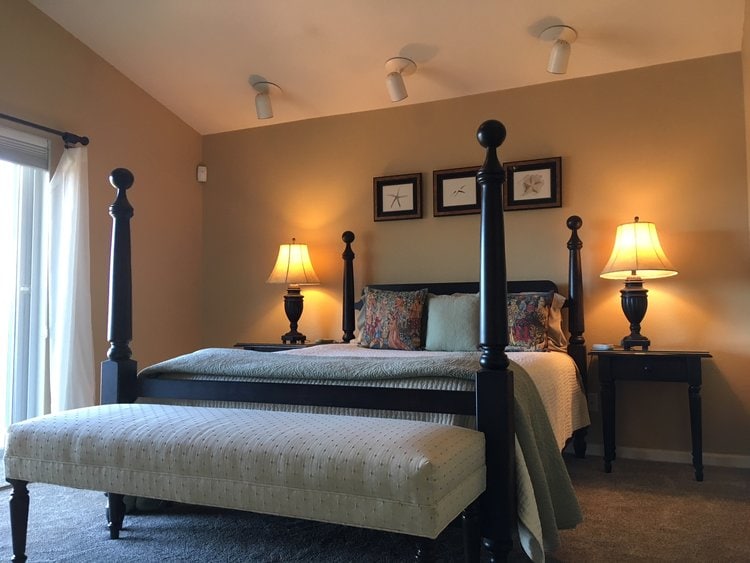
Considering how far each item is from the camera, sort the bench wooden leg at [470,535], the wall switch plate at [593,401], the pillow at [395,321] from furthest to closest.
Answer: the wall switch plate at [593,401]
the pillow at [395,321]
the bench wooden leg at [470,535]

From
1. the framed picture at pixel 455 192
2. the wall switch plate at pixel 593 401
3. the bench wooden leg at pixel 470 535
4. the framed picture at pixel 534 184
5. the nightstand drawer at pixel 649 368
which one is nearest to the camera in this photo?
the bench wooden leg at pixel 470 535

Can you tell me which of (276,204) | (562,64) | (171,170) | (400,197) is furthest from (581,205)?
(171,170)

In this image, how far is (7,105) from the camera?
3.13 m

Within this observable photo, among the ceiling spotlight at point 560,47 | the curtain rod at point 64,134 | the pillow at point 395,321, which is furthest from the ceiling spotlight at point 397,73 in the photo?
the curtain rod at point 64,134

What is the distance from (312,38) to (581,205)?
6.01 ft

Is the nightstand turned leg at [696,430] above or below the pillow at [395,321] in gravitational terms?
below

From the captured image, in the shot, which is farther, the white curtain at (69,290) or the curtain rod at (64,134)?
the white curtain at (69,290)

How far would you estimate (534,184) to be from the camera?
3.61 metres

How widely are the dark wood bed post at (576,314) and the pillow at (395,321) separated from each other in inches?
32.8

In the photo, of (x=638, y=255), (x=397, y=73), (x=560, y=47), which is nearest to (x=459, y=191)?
(x=397, y=73)

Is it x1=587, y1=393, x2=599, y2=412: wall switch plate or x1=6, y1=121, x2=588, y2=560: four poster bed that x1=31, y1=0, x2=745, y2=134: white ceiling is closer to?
x1=6, y1=121, x2=588, y2=560: four poster bed

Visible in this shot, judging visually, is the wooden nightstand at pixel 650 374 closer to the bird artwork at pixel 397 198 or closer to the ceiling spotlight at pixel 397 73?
the bird artwork at pixel 397 198

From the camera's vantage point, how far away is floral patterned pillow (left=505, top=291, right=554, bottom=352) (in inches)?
123

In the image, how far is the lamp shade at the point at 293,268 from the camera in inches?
155
